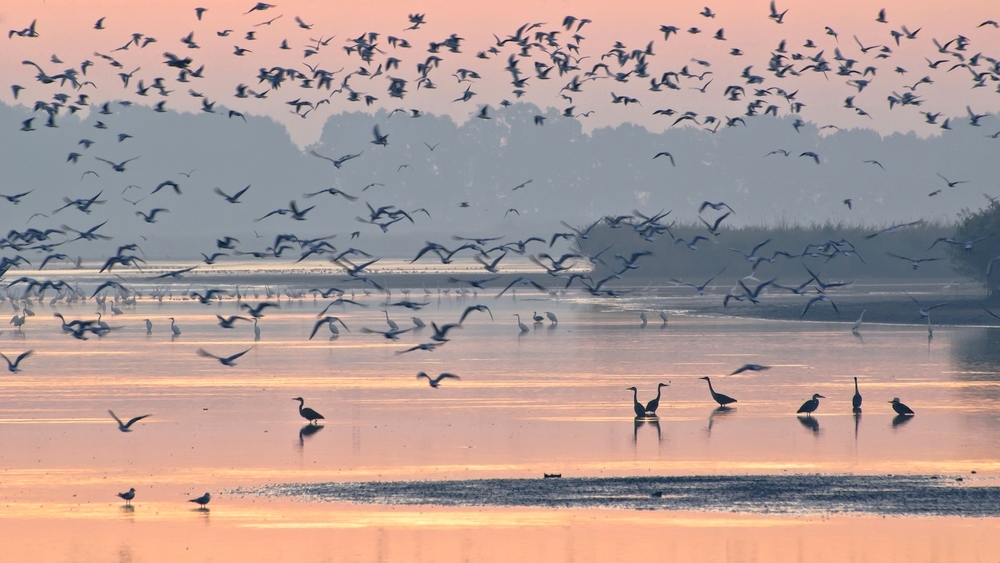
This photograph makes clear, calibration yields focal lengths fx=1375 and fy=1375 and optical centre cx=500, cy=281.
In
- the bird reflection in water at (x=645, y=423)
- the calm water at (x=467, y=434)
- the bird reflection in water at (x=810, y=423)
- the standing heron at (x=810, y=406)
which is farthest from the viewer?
the standing heron at (x=810, y=406)

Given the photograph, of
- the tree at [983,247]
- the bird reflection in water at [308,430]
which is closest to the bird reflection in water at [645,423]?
the bird reflection in water at [308,430]

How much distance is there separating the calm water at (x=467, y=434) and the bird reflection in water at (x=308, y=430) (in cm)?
5

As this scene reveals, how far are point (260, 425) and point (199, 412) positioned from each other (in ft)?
7.93

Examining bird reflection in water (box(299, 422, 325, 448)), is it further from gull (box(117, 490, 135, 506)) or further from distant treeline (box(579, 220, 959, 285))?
distant treeline (box(579, 220, 959, 285))

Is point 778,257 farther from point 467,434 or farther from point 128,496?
point 128,496

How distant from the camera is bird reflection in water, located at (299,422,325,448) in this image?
23519 millimetres

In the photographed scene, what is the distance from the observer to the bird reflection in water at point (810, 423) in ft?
78.4

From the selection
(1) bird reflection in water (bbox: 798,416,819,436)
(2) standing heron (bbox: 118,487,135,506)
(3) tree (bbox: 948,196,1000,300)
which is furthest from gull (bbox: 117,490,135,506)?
(3) tree (bbox: 948,196,1000,300)

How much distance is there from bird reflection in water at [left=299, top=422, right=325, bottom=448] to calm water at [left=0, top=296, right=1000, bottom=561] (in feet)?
0.18

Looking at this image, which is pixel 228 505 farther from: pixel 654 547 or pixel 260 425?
pixel 260 425

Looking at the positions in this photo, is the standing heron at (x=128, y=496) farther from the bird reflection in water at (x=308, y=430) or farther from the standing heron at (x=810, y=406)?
the standing heron at (x=810, y=406)

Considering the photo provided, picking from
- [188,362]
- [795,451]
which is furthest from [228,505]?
[188,362]

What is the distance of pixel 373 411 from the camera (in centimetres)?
2681

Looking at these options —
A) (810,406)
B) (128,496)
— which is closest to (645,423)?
(810,406)
